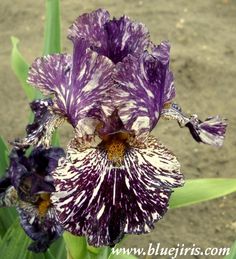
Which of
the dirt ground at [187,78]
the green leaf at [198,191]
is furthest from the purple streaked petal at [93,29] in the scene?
the dirt ground at [187,78]

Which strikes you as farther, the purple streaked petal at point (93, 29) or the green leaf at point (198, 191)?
the green leaf at point (198, 191)

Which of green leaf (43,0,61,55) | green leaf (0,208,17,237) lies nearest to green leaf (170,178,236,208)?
green leaf (0,208,17,237)

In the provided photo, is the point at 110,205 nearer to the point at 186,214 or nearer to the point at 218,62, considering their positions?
the point at 186,214

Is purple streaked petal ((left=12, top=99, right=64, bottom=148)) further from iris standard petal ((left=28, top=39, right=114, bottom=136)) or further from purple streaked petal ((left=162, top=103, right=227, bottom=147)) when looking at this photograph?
purple streaked petal ((left=162, top=103, right=227, bottom=147))

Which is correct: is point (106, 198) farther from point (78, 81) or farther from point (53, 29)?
point (53, 29)

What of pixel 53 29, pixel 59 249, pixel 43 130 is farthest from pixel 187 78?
pixel 43 130

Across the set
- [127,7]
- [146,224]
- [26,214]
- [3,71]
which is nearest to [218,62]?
[127,7]

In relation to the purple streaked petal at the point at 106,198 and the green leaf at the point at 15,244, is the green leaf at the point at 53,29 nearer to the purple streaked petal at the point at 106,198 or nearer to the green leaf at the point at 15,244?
the green leaf at the point at 15,244
